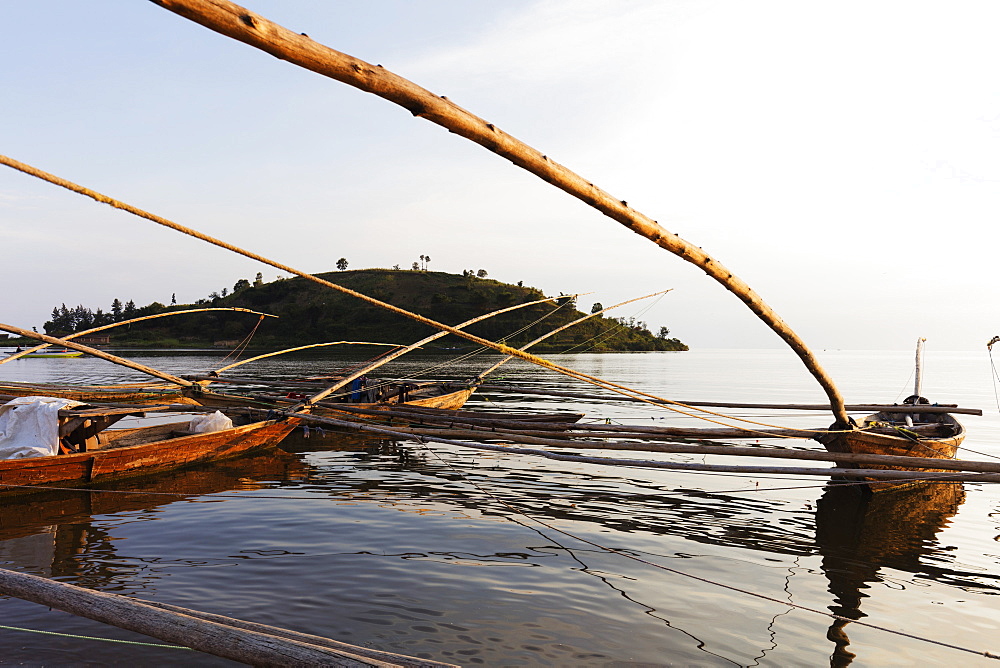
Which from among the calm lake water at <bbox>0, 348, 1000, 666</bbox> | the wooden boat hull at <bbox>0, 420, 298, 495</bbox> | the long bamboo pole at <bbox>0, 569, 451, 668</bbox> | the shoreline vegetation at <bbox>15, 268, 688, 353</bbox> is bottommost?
the calm lake water at <bbox>0, 348, 1000, 666</bbox>

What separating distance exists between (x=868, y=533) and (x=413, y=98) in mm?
11892

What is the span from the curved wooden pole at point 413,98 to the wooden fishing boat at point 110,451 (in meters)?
10.1

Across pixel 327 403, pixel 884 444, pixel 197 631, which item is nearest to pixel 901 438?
pixel 884 444

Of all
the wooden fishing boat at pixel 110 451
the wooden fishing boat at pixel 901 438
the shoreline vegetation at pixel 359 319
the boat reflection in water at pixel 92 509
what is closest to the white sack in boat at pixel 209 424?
the wooden fishing boat at pixel 110 451

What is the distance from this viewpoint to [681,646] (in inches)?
255

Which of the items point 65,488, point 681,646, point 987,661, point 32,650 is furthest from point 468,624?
point 65,488

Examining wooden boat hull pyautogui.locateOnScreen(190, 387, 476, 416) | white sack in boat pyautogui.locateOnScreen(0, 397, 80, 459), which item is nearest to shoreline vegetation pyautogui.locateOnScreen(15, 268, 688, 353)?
wooden boat hull pyautogui.locateOnScreen(190, 387, 476, 416)

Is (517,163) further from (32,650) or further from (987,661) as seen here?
(987,661)

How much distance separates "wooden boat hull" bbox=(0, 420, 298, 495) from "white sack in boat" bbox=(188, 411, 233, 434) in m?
0.51

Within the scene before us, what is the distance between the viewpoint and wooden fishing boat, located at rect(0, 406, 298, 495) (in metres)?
11.3

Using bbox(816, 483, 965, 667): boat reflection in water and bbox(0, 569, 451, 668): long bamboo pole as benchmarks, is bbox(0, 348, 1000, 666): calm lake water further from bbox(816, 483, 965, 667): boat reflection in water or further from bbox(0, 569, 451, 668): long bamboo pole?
bbox(0, 569, 451, 668): long bamboo pole

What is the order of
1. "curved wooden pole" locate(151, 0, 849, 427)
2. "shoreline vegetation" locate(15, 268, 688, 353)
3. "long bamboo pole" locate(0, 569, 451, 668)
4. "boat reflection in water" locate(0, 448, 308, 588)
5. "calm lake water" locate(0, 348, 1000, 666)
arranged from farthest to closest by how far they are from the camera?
"shoreline vegetation" locate(15, 268, 688, 353) → "boat reflection in water" locate(0, 448, 308, 588) → "calm lake water" locate(0, 348, 1000, 666) → "long bamboo pole" locate(0, 569, 451, 668) → "curved wooden pole" locate(151, 0, 849, 427)

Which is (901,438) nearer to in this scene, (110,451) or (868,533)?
(868,533)

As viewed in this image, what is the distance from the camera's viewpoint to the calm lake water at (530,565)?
6.53m
